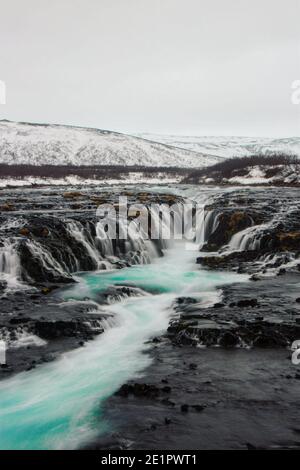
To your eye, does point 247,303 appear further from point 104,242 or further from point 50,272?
point 104,242

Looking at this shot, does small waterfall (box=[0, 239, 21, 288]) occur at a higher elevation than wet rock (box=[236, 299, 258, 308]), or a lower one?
higher

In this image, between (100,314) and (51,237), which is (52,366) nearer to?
(100,314)

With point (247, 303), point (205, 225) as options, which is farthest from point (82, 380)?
point (205, 225)

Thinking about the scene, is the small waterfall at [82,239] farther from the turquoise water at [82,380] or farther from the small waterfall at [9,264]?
the turquoise water at [82,380]

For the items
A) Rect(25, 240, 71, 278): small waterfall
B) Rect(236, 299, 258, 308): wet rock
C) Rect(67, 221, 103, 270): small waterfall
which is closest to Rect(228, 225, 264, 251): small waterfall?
Rect(67, 221, 103, 270): small waterfall

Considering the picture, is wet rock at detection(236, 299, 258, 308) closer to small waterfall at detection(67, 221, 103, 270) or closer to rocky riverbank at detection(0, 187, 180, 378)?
rocky riverbank at detection(0, 187, 180, 378)

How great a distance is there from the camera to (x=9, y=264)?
57.2ft

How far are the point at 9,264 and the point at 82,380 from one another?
914 centimetres

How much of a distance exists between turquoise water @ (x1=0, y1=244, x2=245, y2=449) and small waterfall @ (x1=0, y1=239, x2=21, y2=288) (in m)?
2.64

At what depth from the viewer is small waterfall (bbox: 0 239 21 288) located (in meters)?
16.8

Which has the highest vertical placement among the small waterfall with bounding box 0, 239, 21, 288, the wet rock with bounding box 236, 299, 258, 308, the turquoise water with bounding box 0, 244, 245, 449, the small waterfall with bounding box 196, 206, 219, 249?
the small waterfall with bounding box 196, 206, 219, 249

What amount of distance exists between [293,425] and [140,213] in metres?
20.7

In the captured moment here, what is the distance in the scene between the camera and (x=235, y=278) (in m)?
17.6
